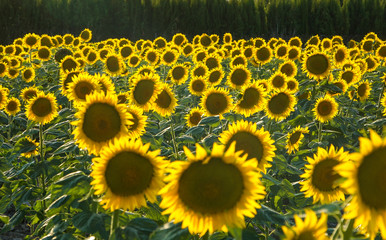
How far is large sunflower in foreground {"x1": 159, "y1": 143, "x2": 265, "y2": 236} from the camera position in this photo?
159 centimetres

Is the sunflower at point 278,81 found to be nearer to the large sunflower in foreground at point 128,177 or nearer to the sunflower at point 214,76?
the sunflower at point 214,76

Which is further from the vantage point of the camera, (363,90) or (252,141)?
(363,90)

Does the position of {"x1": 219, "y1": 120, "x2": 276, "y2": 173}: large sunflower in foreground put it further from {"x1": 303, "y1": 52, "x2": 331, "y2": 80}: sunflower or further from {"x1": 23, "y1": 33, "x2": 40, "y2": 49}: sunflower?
{"x1": 23, "y1": 33, "x2": 40, "y2": 49}: sunflower

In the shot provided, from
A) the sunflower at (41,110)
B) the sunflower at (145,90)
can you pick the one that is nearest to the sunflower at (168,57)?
the sunflower at (145,90)

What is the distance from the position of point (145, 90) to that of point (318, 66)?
2.68 metres

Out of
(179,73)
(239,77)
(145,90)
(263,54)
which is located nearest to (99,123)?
(145,90)

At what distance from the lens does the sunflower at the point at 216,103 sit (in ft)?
14.5

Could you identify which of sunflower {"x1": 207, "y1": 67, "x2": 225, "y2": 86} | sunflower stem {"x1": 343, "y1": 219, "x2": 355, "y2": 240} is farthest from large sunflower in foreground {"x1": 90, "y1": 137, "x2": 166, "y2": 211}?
sunflower {"x1": 207, "y1": 67, "x2": 225, "y2": 86}

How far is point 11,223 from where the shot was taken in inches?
141

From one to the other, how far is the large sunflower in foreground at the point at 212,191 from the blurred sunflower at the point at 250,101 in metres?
2.67

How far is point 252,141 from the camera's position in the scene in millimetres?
2543

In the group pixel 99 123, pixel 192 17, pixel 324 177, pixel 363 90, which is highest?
pixel 192 17

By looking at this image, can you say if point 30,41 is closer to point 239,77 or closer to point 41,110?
point 239,77

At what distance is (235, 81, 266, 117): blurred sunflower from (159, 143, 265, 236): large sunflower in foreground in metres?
2.67
